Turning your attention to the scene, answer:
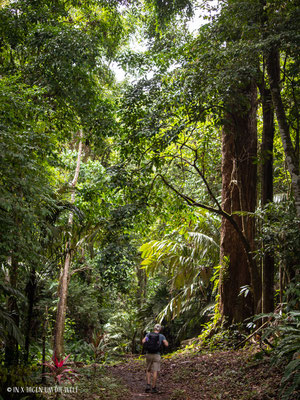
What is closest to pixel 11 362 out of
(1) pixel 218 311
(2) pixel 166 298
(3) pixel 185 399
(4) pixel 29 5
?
(3) pixel 185 399

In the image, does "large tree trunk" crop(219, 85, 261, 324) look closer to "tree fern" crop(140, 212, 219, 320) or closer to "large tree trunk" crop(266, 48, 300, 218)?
"tree fern" crop(140, 212, 219, 320)

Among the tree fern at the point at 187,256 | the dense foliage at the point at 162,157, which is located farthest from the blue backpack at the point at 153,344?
the tree fern at the point at 187,256

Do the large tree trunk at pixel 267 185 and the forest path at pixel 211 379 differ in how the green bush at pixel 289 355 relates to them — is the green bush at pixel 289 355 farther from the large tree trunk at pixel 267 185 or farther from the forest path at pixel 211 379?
the large tree trunk at pixel 267 185

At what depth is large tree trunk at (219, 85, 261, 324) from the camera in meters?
8.15

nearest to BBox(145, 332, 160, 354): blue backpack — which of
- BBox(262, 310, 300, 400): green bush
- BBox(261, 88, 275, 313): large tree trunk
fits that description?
BBox(261, 88, 275, 313): large tree trunk

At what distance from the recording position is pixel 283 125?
5598mm

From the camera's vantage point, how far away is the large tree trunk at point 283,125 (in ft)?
16.8

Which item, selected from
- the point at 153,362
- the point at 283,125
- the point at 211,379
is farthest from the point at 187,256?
the point at 283,125

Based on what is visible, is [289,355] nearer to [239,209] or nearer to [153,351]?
[153,351]

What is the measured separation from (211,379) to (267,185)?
363 cm

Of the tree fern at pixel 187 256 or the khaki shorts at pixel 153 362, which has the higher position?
the tree fern at pixel 187 256

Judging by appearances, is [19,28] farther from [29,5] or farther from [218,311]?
[218,311]

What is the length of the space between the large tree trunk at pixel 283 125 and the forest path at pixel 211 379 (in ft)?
8.04

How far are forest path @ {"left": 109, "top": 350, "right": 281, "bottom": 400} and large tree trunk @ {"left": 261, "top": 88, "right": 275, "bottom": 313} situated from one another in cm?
108
